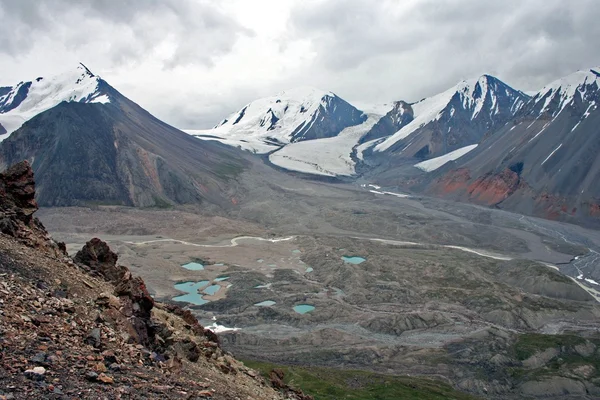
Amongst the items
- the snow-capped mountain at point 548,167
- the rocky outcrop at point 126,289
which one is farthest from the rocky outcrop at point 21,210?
the snow-capped mountain at point 548,167

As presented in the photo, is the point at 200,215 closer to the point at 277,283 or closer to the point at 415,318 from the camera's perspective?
the point at 277,283

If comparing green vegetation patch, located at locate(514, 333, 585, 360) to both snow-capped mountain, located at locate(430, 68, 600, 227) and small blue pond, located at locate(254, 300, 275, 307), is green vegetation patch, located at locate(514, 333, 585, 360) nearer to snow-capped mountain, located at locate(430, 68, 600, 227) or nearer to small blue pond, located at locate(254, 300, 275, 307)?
small blue pond, located at locate(254, 300, 275, 307)

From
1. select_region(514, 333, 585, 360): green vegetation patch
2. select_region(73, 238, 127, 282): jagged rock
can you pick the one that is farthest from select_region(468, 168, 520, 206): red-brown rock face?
select_region(73, 238, 127, 282): jagged rock

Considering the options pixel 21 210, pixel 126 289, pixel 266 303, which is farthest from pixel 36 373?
pixel 266 303

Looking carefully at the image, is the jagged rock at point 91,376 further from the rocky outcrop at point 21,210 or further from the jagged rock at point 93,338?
the rocky outcrop at point 21,210

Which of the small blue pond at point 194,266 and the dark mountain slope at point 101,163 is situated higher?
the dark mountain slope at point 101,163

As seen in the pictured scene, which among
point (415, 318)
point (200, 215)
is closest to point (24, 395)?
point (415, 318)

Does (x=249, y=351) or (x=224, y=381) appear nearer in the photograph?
(x=224, y=381)
